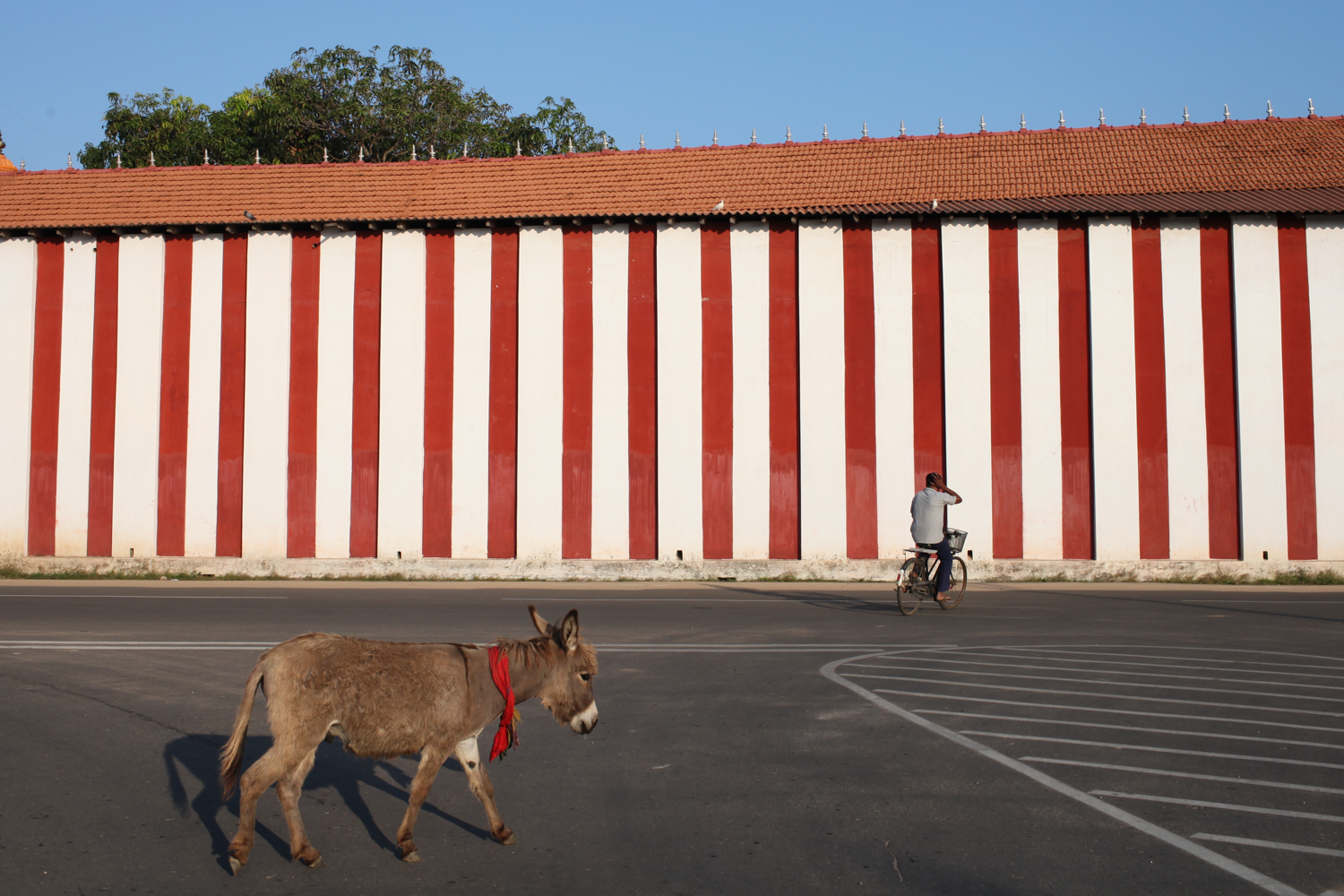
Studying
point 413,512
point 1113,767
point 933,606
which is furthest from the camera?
point 413,512

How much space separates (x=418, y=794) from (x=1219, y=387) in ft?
64.2

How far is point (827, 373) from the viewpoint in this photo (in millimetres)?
20938

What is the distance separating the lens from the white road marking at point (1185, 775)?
230 inches

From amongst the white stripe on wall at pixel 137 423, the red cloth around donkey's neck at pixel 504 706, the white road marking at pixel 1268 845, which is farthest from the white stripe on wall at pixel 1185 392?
the white stripe on wall at pixel 137 423

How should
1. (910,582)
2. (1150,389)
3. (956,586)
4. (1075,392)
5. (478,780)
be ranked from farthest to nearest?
(1075,392) < (1150,389) < (956,586) < (910,582) < (478,780)

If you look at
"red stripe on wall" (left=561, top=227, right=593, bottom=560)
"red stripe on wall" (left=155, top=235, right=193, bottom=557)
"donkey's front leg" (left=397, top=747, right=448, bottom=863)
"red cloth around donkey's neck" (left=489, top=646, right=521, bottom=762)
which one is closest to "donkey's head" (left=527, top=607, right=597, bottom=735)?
"red cloth around donkey's neck" (left=489, top=646, right=521, bottom=762)

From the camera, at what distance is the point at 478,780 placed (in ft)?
16.1

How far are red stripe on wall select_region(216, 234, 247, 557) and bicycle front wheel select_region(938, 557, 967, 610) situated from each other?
1462 cm

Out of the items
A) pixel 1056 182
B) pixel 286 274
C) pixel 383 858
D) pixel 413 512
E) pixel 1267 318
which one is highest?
pixel 1056 182

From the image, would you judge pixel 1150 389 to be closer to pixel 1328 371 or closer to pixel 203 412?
pixel 1328 371

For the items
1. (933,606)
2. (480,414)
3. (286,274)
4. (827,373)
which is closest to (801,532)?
(827,373)

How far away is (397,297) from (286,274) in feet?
8.21

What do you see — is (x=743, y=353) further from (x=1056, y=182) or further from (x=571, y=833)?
(x=571, y=833)

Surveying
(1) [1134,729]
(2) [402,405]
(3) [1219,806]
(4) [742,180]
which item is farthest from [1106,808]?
(4) [742,180]
